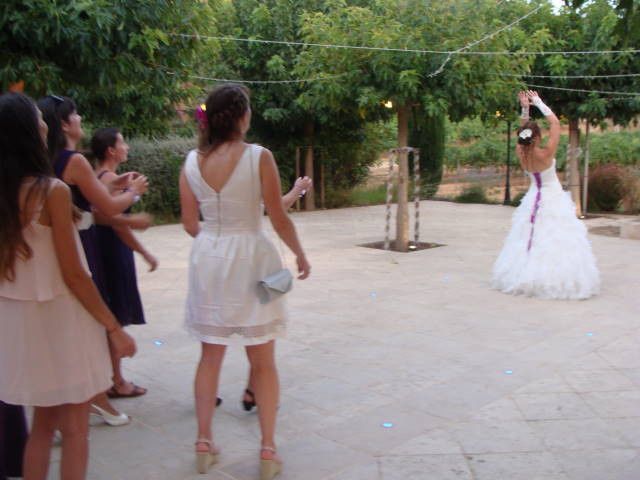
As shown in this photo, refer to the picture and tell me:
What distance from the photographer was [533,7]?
38.0 feet

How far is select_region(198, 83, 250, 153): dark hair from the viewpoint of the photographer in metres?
2.89

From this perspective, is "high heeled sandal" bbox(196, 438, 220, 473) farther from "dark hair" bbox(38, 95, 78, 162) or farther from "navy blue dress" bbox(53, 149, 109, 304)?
"dark hair" bbox(38, 95, 78, 162)

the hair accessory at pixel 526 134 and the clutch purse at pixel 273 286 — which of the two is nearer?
the clutch purse at pixel 273 286

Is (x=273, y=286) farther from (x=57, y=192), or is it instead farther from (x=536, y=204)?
(x=536, y=204)

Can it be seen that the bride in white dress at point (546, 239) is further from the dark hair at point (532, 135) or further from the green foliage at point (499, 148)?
the green foliage at point (499, 148)

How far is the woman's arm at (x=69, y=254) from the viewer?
226 cm

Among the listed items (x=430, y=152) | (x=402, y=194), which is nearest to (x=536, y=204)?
(x=402, y=194)

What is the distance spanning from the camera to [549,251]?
262 inches

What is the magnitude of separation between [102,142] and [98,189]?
957mm

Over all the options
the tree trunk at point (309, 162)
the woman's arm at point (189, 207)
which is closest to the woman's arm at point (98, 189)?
the woman's arm at point (189, 207)

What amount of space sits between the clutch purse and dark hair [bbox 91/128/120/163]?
1.57 metres

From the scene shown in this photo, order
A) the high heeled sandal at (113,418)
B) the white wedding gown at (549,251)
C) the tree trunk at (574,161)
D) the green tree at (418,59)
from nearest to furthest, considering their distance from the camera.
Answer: the high heeled sandal at (113,418)
the white wedding gown at (549,251)
the green tree at (418,59)
the tree trunk at (574,161)

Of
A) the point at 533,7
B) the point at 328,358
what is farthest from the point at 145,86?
the point at 533,7

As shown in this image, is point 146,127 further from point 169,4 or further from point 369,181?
point 369,181
